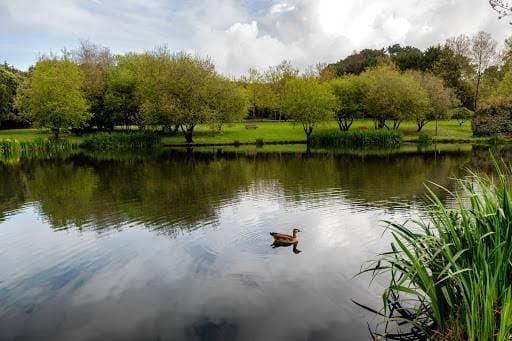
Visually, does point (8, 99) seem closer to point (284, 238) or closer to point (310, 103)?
point (310, 103)

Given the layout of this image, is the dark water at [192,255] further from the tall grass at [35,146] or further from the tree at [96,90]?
the tree at [96,90]

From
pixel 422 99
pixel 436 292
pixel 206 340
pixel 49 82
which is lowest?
pixel 206 340

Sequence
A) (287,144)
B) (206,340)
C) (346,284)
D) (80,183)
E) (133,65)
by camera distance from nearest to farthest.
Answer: (206,340), (346,284), (80,183), (287,144), (133,65)

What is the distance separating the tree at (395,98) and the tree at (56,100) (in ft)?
147

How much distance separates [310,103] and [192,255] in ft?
167

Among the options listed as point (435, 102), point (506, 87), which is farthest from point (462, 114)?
point (435, 102)

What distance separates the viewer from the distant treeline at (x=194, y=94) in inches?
2359

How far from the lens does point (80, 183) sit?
97.0 feet

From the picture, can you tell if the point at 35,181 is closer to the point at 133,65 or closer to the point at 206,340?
the point at 206,340

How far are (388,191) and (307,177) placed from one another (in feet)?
24.1

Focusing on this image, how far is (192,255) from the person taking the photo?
14.3 metres

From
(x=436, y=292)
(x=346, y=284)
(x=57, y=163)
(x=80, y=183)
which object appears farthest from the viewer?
(x=57, y=163)

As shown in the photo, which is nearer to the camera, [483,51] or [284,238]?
[284,238]

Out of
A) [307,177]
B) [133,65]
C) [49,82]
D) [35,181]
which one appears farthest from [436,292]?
[133,65]
